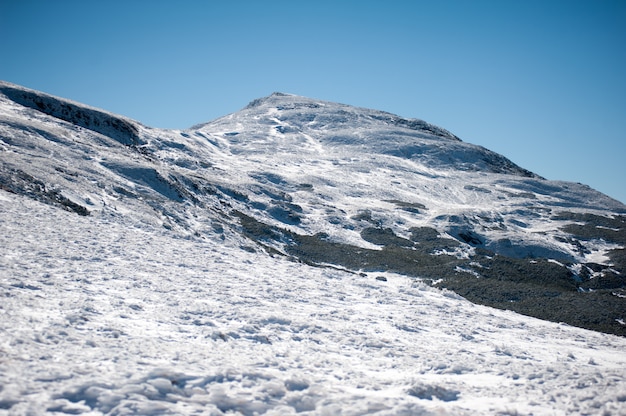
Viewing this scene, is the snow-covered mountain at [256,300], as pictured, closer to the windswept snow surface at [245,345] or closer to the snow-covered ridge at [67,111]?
the windswept snow surface at [245,345]

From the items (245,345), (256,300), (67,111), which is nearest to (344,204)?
(67,111)

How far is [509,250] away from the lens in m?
50.2

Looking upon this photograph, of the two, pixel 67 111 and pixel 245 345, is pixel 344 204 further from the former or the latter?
pixel 245 345

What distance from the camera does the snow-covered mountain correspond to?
7719mm

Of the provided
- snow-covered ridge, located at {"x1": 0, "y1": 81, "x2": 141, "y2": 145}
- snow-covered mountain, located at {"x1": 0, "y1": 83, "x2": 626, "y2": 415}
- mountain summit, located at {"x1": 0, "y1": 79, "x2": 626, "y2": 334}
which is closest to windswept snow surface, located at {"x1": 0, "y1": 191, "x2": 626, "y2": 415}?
snow-covered mountain, located at {"x1": 0, "y1": 83, "x2": 626, "y2": 415}

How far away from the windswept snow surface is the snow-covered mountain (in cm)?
5

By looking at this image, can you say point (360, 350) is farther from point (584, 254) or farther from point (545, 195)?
point (545, 195)

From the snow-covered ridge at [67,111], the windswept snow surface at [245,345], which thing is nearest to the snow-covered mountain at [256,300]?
the windswept snow surface at [245,345]

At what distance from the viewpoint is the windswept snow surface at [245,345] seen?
7301mm

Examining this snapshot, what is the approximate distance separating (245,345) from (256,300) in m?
4.29

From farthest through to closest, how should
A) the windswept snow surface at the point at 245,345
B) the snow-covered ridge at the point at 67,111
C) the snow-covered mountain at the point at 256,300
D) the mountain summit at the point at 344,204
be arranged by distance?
the snow-covered ridge at the point at 67,111 < the mountain summit at the point at 344,204 < the snow-covered mountain at the point at 256,300 < the windswept snow surface at the point at 245,345

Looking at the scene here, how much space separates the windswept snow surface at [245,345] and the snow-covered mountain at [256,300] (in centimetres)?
5

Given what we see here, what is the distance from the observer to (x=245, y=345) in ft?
33.8

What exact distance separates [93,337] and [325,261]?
1105 inches
